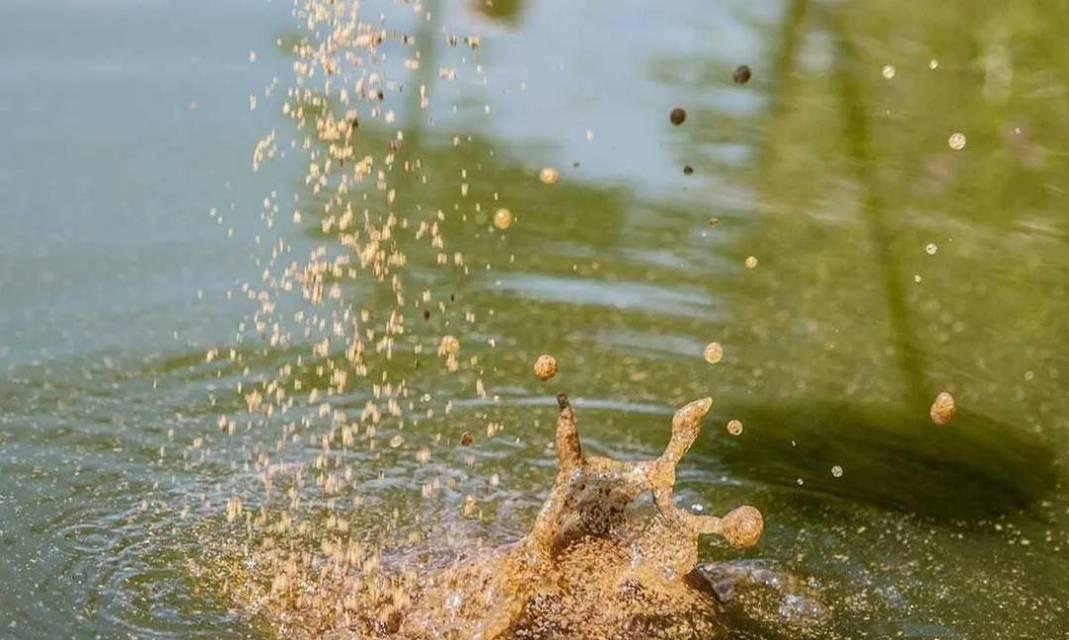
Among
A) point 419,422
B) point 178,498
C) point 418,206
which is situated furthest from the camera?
point 418,206

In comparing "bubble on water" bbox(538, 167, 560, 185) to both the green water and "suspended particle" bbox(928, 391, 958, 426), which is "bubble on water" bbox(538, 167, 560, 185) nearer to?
the green water

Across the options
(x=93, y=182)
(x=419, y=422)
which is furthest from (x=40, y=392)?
(x=93, y=182)

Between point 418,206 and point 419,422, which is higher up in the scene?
point 418,206

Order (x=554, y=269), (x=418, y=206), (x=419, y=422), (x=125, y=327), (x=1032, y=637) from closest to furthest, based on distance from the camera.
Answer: (x=1032, y=637)
(x=419, y=422)
(x=125, y=327)
(x=554, y=269)
(x=418, y=206)

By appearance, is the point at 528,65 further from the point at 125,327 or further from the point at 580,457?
the point at 580,457

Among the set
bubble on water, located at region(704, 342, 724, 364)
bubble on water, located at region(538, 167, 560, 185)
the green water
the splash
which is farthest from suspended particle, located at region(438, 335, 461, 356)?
bubble on water, located at region(538, 167, 560, 185)

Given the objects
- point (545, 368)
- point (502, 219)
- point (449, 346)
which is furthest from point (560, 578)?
point (502, 219)

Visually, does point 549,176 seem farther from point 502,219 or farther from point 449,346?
point 449,346
